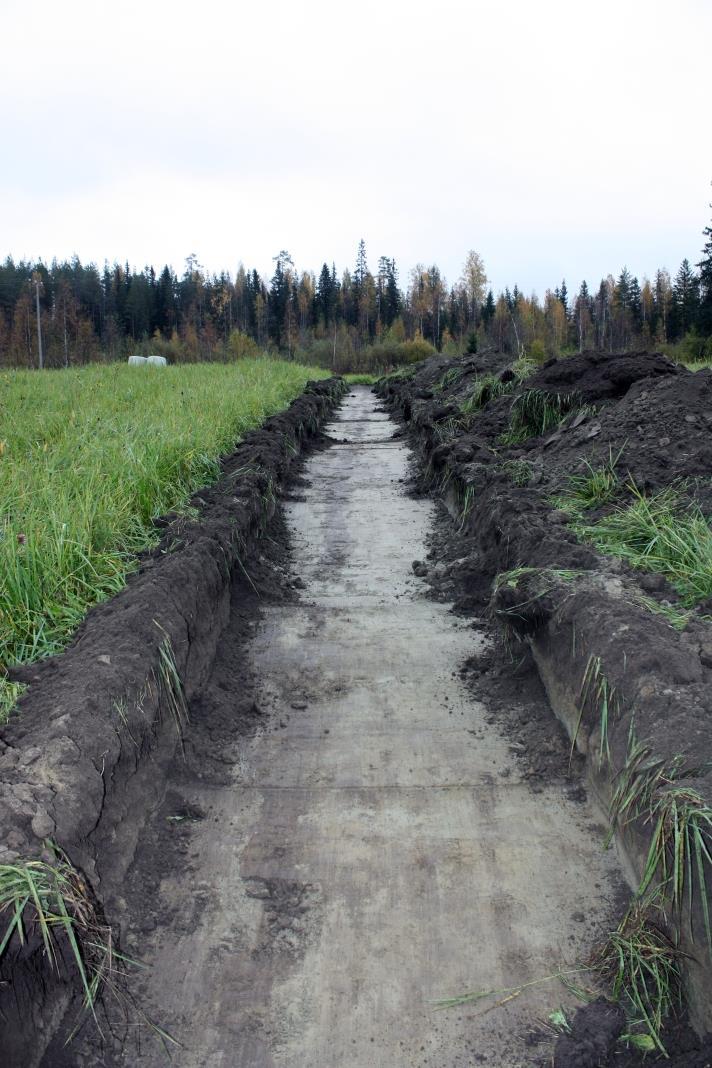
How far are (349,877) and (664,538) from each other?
7.66 feet

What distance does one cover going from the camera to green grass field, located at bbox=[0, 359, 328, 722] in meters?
3.23

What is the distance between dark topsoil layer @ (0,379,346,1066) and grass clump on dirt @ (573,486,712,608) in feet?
6.54

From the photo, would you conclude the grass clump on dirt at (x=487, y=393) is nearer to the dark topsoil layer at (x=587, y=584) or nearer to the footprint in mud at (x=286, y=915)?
the dark topsoil layer at (x=587, y=584)

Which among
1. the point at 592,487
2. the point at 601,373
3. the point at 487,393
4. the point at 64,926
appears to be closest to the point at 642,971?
the point at 64,926

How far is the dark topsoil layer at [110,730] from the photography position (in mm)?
1792

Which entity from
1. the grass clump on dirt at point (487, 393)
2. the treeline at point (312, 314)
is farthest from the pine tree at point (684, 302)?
the grass clump on dirt at point (487, 393)

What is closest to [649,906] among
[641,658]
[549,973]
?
[549,973]

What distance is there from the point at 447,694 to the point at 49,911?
2133 mm

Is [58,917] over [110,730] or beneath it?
beneath

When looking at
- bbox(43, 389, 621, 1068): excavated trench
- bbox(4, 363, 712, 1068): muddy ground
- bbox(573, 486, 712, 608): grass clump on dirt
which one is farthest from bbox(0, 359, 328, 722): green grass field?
bbox(573, 486, 712, 608): grass clump on dirt

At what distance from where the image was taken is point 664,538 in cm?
376

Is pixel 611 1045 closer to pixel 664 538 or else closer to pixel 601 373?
pixel 664 538

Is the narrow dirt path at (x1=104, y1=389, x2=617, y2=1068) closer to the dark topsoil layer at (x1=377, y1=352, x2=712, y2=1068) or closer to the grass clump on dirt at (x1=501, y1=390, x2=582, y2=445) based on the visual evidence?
the dark topsoil layer at (x1=377, y1=352, x2=712, y2=1068)

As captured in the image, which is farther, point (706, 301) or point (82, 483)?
point (706, 301)
